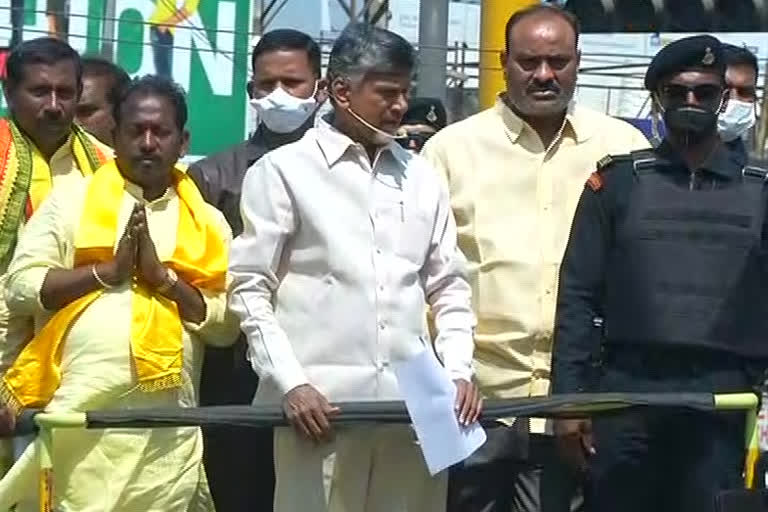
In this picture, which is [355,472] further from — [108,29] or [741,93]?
[108,29]

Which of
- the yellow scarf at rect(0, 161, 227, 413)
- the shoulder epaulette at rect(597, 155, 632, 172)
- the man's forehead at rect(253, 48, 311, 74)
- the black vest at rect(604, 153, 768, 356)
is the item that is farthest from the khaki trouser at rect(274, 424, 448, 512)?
the man's forehead at rect(253, 48, 311, 74)

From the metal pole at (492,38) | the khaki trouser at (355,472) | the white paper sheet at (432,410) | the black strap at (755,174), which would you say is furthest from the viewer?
the metal pole at (492,38)

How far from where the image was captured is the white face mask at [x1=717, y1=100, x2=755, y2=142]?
626 cm

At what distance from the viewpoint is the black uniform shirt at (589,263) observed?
4.60 meters

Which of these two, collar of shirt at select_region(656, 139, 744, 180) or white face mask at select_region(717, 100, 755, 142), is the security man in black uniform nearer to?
collar of shirt at select_region(656, 139, 744, 180)

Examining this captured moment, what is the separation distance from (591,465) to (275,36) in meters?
1.99

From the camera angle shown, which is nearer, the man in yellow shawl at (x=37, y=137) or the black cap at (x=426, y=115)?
the man in yellow shawl at (x=37, y=137)

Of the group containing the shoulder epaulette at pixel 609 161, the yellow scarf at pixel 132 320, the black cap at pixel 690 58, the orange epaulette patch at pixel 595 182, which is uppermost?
the black cap at pixel 690 58

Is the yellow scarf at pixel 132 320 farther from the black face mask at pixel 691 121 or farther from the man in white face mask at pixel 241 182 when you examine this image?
the black face mask at pixel 691 121

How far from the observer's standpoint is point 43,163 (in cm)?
505

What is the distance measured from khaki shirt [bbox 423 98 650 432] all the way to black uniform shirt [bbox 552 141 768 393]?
227 millimetres

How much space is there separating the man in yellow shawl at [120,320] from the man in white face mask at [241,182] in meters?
0.42

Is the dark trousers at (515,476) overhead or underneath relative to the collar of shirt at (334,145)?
underneath

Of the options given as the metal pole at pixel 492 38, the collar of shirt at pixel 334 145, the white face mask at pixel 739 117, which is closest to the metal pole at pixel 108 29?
the metal pole at pixel 492 38
